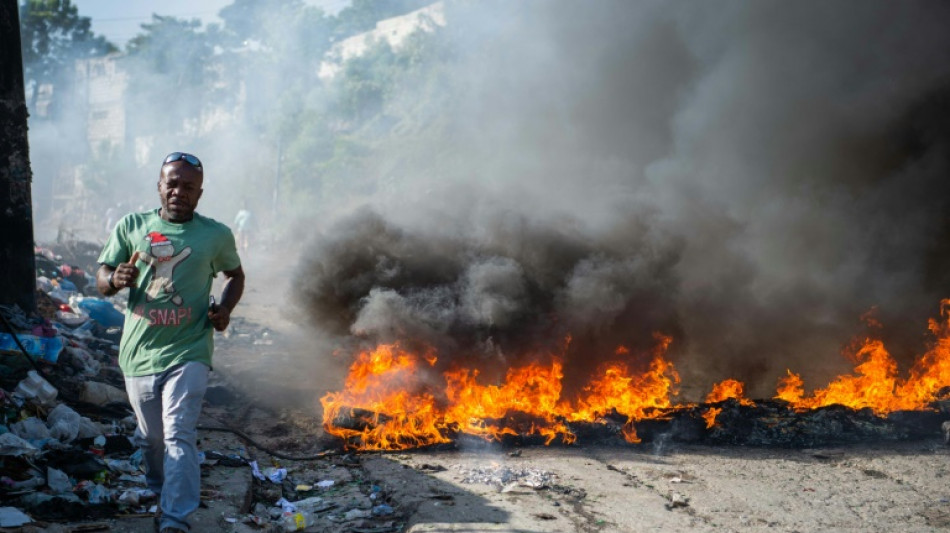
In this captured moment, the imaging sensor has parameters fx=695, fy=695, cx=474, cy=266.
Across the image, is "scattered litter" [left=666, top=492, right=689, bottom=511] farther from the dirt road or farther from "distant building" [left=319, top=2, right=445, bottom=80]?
"distant building" [left=319, top=2, right=445, bottom=80]

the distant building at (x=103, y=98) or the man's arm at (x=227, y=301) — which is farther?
the distant building at (x=103, y=98)

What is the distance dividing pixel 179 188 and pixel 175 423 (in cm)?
124

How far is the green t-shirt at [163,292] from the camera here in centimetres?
363

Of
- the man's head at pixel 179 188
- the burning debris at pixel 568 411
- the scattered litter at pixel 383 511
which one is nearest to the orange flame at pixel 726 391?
the burning debris at pixel 568 411

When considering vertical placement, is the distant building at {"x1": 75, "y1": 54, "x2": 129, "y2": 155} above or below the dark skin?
above

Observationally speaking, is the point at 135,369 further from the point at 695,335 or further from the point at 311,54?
the point at 311,54

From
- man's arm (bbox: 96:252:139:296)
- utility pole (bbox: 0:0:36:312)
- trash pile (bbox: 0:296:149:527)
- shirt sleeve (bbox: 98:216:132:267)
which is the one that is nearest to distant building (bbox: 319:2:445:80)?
utility pole (bbox: 0:0:36:312)

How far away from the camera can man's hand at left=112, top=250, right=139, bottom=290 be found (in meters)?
3.52

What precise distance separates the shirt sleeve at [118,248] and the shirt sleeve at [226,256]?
0.44 m

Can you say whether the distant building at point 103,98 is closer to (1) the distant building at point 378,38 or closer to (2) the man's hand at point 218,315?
(1) the distant building at point 378,38

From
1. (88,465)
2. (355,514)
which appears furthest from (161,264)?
(355,514)

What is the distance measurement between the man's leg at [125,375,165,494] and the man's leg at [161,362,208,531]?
7 centimetres

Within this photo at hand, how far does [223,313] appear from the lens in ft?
12.3

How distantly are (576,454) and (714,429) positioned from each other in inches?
62.3
